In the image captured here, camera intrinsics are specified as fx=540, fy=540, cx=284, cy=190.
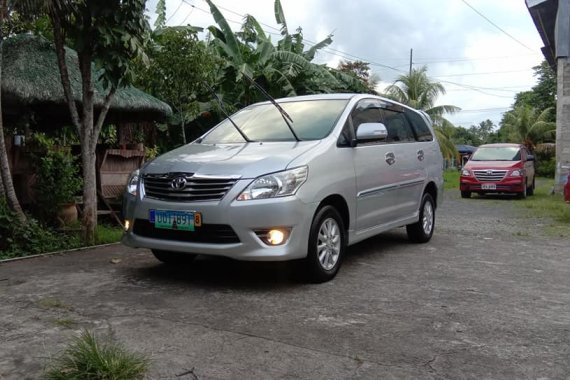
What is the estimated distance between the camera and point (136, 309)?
13.1 ft

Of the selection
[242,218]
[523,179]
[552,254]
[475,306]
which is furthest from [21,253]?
[523,179]

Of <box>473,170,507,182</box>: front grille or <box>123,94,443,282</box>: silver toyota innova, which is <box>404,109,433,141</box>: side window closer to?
<box>123,94,443,282</box>: silver toyota innova

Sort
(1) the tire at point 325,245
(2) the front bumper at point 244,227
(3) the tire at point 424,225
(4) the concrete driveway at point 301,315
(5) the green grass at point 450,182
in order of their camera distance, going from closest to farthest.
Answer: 1. (4) the concrete driveway at point 301,315
2. (2) the front bumper at point 244,227
3. (1) the tire at point 325,245
4. (3) the tire at point 424,225
5. (5) the green grass at point 450,182

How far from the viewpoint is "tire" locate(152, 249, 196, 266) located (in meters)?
5.34

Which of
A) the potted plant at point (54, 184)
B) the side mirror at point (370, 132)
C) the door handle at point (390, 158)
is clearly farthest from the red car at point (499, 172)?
the potted plant at point (54, 184)

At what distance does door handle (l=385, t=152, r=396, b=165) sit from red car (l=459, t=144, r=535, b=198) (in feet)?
31.9

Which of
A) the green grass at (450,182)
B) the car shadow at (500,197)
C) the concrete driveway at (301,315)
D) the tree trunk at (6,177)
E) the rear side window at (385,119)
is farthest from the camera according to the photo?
the green grass at (450,182)

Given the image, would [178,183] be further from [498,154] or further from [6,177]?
[498,154]

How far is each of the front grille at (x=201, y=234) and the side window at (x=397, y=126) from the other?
2.53m

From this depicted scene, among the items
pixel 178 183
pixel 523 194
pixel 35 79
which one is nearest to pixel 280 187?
pixel 178 183

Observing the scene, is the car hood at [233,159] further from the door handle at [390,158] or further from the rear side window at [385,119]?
the door handle at [390,158]

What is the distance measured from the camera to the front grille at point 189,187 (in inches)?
172

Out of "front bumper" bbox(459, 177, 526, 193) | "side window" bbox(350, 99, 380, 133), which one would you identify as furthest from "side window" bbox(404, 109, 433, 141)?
"front bumper" bbox(459, 177, 526, 193)

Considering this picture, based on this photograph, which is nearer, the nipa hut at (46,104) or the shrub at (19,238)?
the shrub at (19,238)
